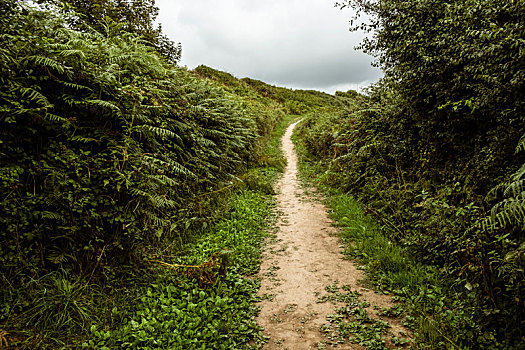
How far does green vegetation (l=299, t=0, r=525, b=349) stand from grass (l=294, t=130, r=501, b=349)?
16 mm

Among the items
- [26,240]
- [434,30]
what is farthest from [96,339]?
[434,30]

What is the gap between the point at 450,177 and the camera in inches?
208

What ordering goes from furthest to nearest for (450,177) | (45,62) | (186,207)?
(186,207) < (450,177) < (45,62)

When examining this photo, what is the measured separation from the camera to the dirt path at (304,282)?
3.42 metres

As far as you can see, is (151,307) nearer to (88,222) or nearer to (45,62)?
(88,222)

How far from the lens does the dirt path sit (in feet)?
11.2

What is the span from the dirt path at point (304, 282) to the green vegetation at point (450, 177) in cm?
41

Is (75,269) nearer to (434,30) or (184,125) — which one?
(184,125)

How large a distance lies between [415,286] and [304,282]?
5.30 ft

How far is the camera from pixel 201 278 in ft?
13.6

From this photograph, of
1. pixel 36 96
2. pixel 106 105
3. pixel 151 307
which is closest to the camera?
pixel 36 96

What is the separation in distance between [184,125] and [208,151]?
131 centimetres

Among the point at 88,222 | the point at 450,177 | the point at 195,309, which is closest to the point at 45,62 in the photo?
the point at 88,222

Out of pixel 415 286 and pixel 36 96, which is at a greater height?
pixel 36 96
